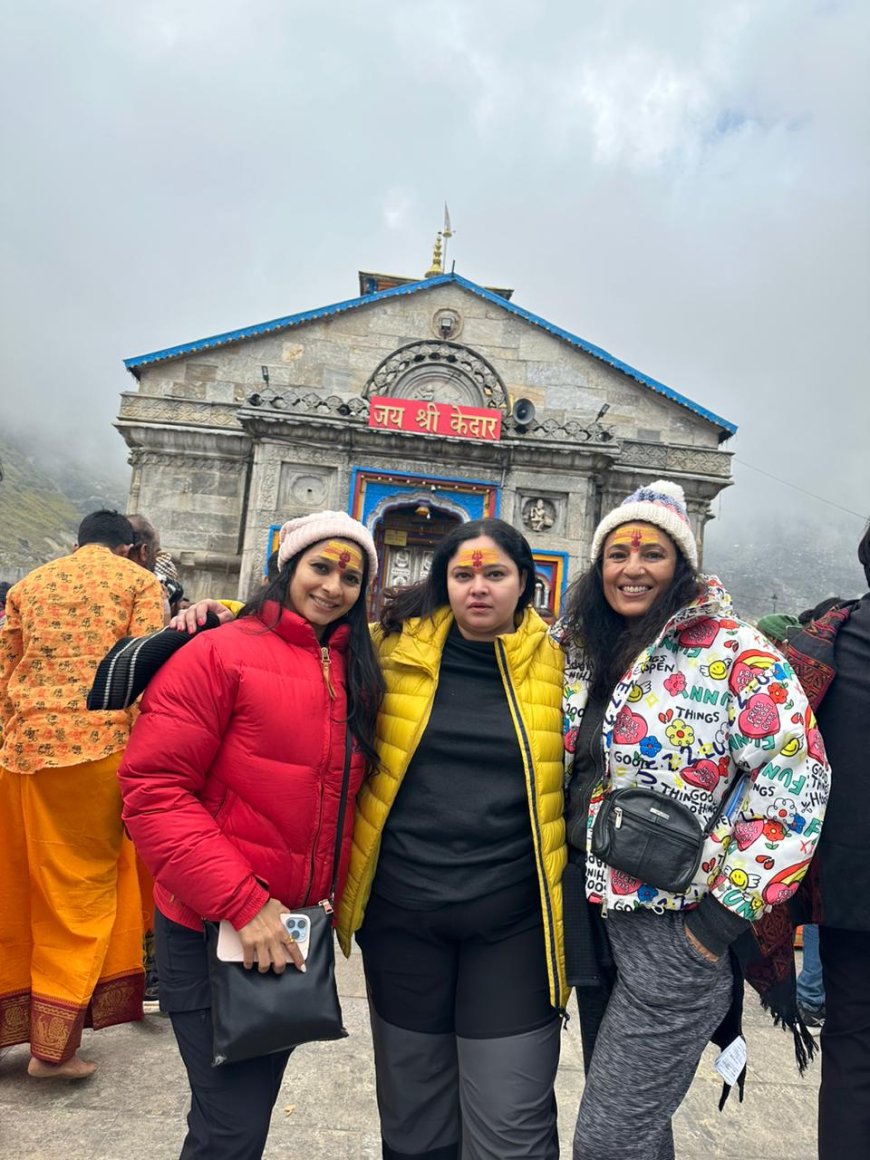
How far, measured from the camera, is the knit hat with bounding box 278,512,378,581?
2.35 m

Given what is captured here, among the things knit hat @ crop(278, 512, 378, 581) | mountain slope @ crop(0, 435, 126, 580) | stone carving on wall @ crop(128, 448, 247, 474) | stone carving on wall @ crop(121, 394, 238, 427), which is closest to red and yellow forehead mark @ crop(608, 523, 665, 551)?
knit hat @ crop(278, 512, 378, 581)

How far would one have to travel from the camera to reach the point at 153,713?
198 cm

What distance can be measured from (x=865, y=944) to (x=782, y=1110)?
5.52ft

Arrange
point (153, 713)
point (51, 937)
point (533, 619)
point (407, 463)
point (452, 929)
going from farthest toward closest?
point (407, 463) → point (51, 937) → point (533, 619) → point (452, 929) → point (153, 713)

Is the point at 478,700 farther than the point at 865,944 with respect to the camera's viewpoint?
Yes

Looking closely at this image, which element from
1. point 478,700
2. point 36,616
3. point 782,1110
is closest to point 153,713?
point 478,700

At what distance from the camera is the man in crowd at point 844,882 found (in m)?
2.06

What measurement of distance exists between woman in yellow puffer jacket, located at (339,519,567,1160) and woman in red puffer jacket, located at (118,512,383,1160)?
15cm

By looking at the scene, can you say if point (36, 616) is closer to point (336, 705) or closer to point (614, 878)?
point (336, 705)

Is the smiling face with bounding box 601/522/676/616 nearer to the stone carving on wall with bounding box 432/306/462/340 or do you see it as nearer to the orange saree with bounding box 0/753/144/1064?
the orange saree with bounding box 0/753/144/1064

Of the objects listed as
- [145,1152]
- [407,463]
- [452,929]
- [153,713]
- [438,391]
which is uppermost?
[438,391]

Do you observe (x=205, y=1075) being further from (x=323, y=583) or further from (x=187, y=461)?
(x=187, y=461)

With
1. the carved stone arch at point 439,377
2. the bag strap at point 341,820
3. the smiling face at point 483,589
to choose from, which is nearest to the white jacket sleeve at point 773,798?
the smiling face at point 483,589

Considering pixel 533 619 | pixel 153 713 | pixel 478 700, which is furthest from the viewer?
pixel 533 619
